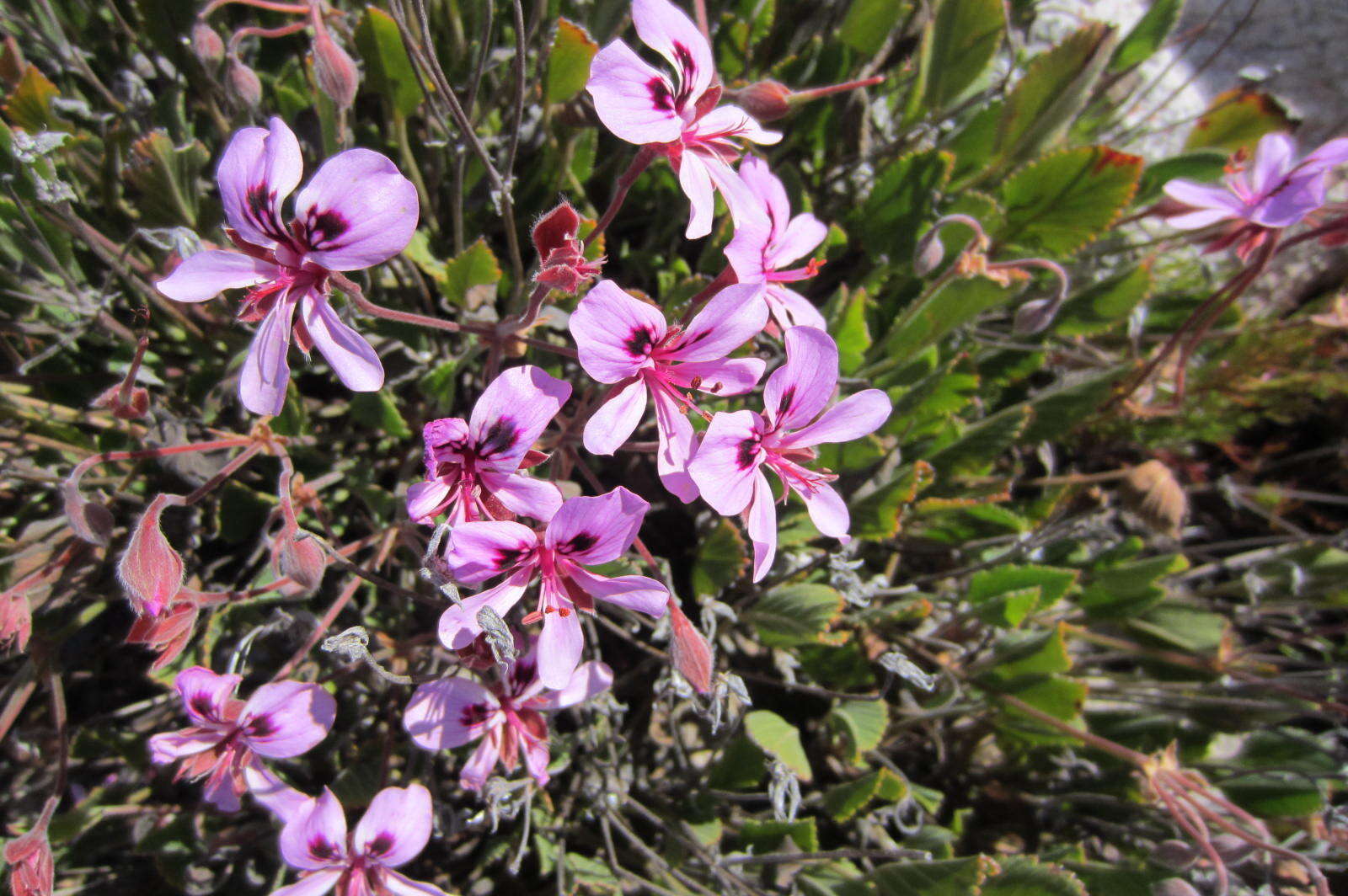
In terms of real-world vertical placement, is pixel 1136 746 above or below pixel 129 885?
above

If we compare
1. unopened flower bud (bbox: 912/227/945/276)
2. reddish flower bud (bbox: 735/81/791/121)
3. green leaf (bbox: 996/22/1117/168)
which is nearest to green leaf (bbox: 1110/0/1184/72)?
green leaf (bbox: 996/22/1117/168)

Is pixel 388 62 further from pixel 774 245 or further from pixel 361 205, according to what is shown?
pixel 774 245

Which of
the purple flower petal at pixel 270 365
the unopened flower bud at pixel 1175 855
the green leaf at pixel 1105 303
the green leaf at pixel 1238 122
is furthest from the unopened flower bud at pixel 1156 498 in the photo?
the purple flower petal at pixel 270 365

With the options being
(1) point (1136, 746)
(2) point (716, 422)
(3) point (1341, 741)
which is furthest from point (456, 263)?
(3) point (1341, 741)

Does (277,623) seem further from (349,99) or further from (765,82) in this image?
(765,82)

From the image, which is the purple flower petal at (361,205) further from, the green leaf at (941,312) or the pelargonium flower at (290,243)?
the green leaf at (941,312)

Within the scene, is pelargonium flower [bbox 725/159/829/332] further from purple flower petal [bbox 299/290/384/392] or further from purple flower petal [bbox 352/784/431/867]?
purple flower petal [bbox 352/784/431/867]

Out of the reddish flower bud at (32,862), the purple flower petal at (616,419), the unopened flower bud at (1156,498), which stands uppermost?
the purple flower petal at (616,419)
